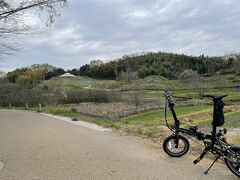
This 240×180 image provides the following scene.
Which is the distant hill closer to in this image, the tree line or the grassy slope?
the tree line

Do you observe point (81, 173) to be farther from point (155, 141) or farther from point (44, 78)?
point (44, 78)

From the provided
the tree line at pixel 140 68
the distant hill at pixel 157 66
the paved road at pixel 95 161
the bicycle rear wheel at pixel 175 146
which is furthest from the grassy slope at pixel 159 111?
the tree line at pixel 140 68

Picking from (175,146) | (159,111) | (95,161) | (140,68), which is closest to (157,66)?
(140,68)

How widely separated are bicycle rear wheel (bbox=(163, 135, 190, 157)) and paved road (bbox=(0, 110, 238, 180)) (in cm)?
18

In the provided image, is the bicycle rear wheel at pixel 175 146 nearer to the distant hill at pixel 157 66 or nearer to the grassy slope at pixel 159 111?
the grassy slope at pixel 159 111

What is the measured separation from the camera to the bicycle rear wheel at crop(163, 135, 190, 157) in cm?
1005

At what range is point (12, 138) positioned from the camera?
16.2 metres

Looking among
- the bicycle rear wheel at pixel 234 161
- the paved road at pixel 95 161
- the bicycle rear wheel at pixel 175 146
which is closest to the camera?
the bicycle rear wheel at pixel 234 161

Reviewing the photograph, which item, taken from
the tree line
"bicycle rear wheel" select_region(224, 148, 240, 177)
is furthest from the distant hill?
"bicycle rear wheel" select_region(224, 148, 240, 177)

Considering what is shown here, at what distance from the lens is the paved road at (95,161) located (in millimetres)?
8566

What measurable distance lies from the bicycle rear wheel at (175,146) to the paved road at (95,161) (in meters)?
A: 0.18

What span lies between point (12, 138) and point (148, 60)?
15002 cm

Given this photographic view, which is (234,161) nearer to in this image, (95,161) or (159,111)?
(95,161)

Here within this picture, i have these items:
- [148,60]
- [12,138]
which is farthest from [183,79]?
[12,138]
